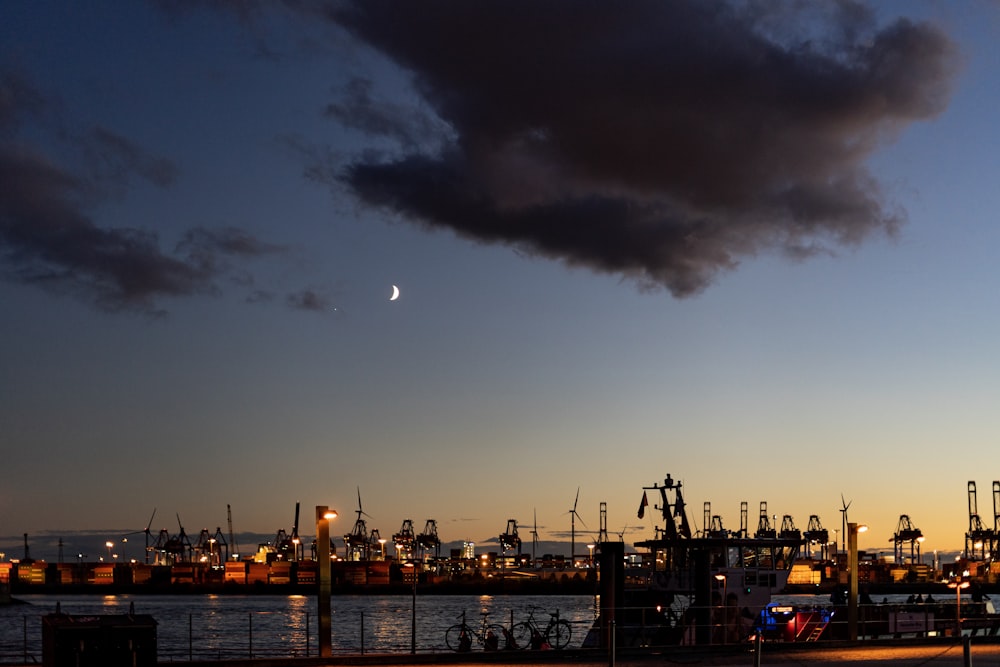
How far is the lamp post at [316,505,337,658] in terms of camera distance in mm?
32688

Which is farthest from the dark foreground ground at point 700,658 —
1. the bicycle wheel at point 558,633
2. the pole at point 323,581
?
the bicycle wheel at point 558,633

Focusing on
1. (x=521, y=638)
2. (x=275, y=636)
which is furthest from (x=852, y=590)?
(x=275, y=636)

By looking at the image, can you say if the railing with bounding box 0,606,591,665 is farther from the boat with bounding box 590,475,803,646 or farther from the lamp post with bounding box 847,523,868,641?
the lamp post with bounding box 847,523,868,641

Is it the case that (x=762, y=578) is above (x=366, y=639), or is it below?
Answer: above

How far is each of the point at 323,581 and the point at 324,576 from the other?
171 mm

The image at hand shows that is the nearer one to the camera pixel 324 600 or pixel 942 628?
pixel 324 600

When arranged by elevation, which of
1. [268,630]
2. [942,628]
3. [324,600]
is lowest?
[268,630]

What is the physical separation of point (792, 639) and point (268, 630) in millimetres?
85593

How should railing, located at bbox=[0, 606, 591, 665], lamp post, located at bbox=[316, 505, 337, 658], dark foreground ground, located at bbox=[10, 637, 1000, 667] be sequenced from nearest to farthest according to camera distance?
dark foreground ground, located at bbox=[10, 637, 1000, 667]
lamp post, located at bbox=[316, 505, 337, 658]
railing, located at bbox=[0, 606, 591, 665]

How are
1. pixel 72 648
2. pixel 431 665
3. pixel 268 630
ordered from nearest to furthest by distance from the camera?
pixel 72 648, pixel 431 665, pixel 268 630

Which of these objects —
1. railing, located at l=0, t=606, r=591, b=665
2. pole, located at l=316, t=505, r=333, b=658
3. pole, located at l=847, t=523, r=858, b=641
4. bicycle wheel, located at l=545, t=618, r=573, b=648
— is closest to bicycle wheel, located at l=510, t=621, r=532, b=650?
bicycle wheel, located at l=545, t=618, r=573, b=648

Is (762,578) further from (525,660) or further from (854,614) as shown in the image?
(525,660)

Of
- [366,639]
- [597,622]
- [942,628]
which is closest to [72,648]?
[597,622]

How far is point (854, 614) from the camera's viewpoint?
130 ft
